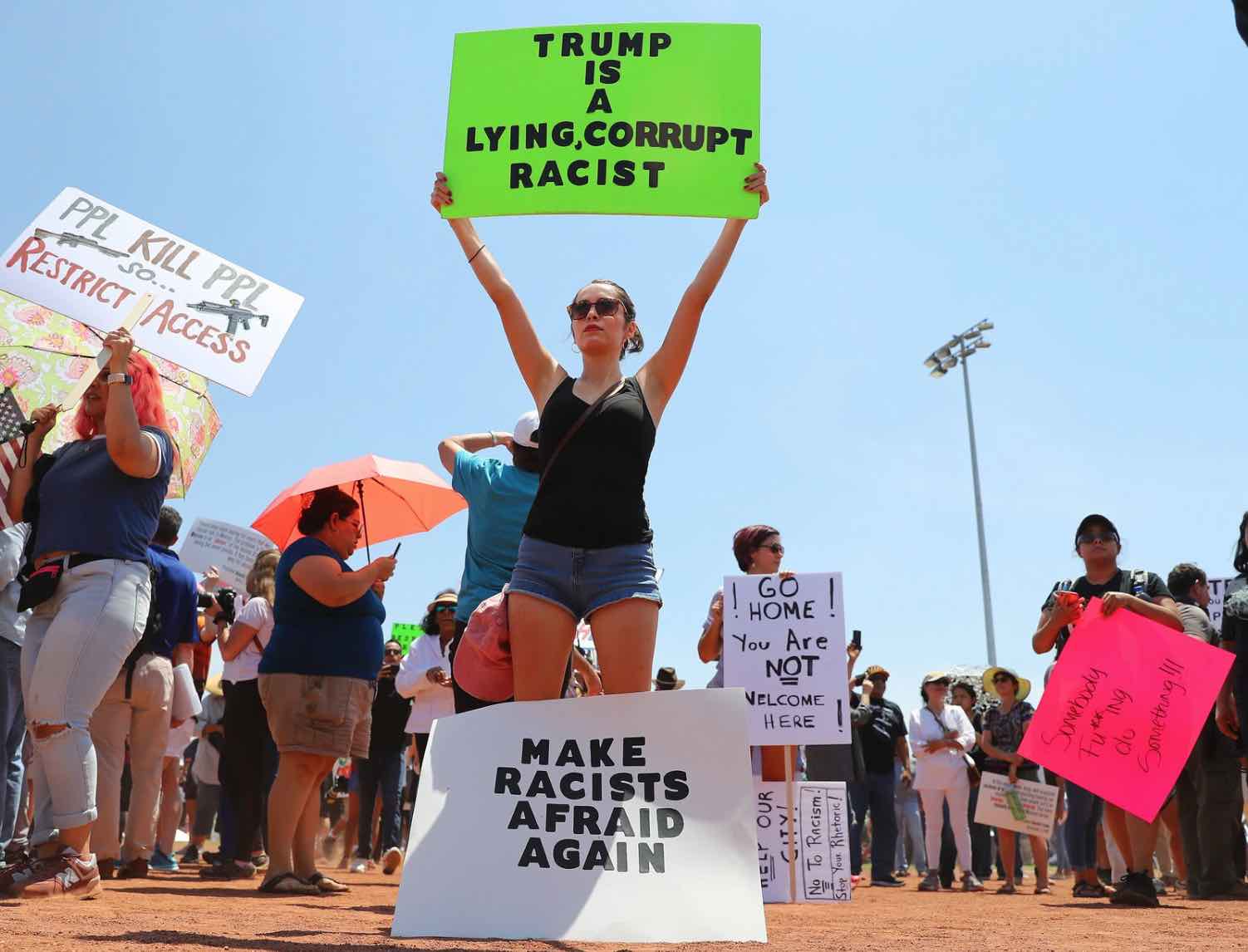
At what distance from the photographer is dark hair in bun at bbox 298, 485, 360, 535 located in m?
5.95

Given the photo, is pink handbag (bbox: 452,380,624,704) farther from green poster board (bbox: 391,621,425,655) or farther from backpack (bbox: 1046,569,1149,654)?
green poster board (bbox: 391,621,425,655)

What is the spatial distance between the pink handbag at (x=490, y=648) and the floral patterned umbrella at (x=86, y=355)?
112 inches

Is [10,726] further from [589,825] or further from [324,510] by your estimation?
[589,825]

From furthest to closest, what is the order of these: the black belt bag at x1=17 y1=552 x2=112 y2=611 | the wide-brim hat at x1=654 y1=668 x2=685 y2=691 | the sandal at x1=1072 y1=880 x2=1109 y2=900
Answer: the wide-brim hat at x1=654 y1=668 x2=685 y2=691 → the sandal at x1=1072 y1=880 x2=1109 y2=900 → the black belt bag at x1=17 y1=552 x2=112 y2=611

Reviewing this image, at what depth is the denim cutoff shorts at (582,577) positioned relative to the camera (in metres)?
3.64

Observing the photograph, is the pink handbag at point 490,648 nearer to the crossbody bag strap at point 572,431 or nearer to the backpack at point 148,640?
the crossbody bag strap at point 572,431

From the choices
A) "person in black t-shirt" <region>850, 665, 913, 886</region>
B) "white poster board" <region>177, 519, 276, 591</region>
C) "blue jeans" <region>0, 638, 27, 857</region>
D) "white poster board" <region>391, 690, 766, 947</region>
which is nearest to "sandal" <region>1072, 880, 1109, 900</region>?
"person in black t-shirt" <region>850, 665, 913, 886</region>

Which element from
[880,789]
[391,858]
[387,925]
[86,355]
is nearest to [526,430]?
[387,925]

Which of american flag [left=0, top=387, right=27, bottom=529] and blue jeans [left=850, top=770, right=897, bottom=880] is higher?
american flag [left=0, top=387, right=27, bottom=529]

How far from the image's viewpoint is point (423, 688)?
894cm

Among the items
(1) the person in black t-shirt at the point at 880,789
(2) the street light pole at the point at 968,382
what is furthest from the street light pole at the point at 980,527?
(1) the person in black t-shirt at the point at 880,789

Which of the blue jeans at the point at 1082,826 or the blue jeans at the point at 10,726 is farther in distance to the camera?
Result: the blue jeans at the point at 1082,826

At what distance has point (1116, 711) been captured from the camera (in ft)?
21.0

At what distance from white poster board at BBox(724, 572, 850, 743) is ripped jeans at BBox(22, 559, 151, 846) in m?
3.93
